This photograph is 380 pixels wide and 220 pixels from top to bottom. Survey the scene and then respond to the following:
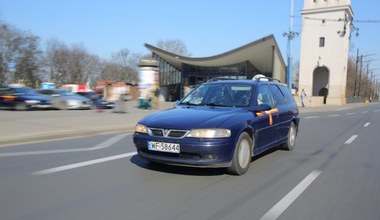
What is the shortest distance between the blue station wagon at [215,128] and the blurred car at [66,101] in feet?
56.7

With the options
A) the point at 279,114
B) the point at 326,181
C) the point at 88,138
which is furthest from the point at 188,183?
the point at 88,138

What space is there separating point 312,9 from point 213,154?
62861 millimetres

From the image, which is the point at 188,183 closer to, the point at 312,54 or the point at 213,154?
the point at 213,154

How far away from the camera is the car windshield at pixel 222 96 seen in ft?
24.6

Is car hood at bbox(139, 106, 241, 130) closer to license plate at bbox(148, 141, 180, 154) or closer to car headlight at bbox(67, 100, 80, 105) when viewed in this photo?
license plate at bbox(148, 141, 180, 154)

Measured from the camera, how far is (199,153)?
6.09 m

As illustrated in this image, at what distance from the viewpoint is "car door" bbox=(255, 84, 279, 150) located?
7.40 meters

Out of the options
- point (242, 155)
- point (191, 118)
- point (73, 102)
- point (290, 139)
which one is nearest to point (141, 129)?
point (191, 118)

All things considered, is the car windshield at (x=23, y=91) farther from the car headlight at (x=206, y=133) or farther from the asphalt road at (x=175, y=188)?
the car headlight at (x=206, y=133)

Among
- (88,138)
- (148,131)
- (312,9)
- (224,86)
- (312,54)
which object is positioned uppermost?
(312,9)

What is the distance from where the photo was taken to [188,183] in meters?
6.08

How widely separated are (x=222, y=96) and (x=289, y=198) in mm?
2731

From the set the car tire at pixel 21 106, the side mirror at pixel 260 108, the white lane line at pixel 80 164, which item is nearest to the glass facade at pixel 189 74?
the car tire at pixel 21 106

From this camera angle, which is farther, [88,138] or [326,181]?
[88,138]
